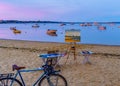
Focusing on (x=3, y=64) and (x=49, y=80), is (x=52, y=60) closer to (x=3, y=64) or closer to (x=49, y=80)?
(x=3, y=64)

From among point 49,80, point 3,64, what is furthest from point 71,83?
point 3,64

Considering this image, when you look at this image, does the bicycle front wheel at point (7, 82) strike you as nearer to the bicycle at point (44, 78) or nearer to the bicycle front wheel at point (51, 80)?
the bicycle at point (44, 78)

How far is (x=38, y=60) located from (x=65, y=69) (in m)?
2.84

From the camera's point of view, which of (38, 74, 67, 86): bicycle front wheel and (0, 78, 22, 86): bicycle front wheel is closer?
(0, 78, 22, 86): bicycle front wheel

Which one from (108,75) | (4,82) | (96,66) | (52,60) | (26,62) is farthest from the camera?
(26,62)

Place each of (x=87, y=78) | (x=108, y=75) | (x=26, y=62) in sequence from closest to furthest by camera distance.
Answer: (x=87, y=78), (x=108, y=75), (x=26, y=62)

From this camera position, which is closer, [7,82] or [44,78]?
[7,82]

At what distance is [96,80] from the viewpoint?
958 cm

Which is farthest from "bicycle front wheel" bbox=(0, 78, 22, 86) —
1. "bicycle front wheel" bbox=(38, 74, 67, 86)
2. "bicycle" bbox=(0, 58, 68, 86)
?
"bicycle front wheel" bbox=(38, 74, 67, 86)

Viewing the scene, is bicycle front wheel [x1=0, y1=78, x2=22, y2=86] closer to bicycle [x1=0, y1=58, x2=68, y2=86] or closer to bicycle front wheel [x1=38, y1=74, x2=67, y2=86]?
bicycle [x1=0, y1=58, x2=68, y2=86]

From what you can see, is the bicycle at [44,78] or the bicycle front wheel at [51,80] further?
the bicycle front wheel at [51,80]

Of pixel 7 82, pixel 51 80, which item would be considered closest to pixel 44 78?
pixel 51 80

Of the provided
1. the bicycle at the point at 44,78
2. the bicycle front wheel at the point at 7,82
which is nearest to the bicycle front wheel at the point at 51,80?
the bicycle at the point at 44,78

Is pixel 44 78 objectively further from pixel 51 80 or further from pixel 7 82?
pixel 7 82
